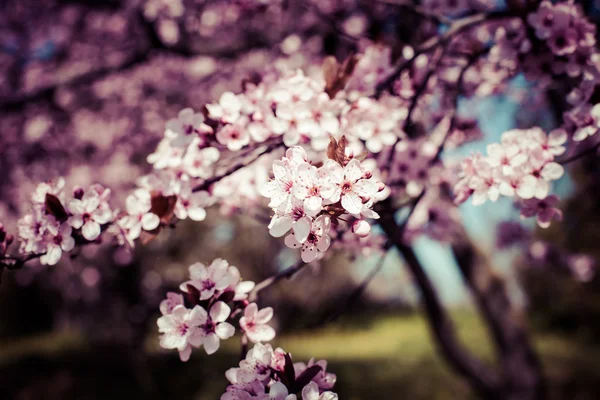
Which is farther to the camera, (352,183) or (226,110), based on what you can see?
(226,110)

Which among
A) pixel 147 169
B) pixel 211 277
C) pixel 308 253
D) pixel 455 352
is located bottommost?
pixel 147 169

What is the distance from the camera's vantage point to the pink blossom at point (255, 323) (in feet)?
3.86

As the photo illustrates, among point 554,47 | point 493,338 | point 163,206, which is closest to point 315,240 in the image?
point 163,206

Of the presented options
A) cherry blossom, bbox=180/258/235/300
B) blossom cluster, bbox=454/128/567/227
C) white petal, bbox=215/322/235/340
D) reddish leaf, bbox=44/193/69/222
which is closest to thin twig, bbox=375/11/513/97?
blossom cluster, bbox=454/128/567/227

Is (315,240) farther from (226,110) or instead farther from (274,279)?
(226,110)

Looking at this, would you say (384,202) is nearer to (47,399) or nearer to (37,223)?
(37,223)

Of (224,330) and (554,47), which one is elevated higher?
(554,47)

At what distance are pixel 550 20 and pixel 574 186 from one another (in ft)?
27.4

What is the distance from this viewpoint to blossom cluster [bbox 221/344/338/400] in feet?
3.32

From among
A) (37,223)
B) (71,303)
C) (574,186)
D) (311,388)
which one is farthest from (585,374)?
(71,303)

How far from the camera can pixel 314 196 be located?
931 millimetres

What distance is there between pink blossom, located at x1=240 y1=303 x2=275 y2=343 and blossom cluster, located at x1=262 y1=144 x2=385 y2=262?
0.30 metres

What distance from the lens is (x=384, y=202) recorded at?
1690 millimetres

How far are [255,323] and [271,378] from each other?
176mm
